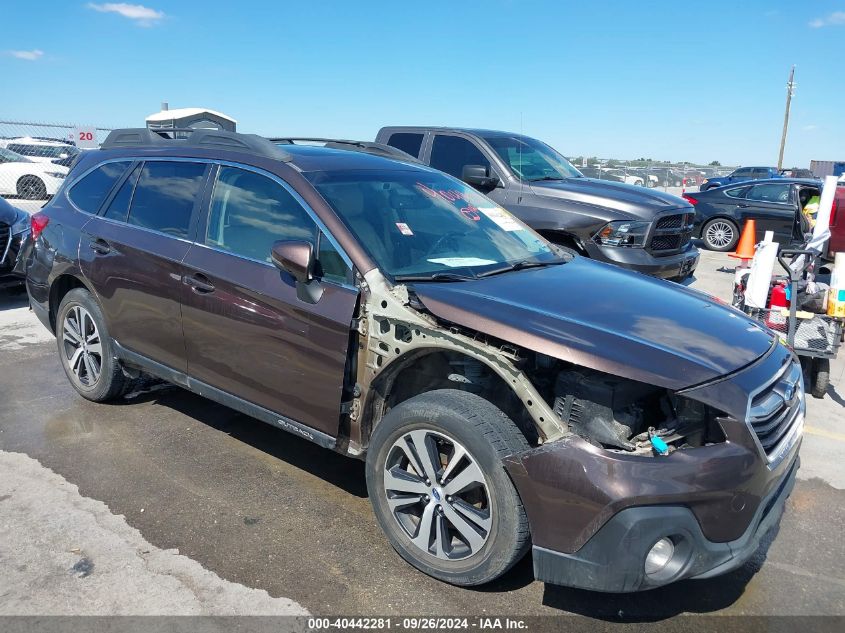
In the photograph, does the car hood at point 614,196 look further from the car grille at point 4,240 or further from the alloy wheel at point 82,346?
the car grille at point 4,240

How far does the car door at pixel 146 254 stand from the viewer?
412 centimetres

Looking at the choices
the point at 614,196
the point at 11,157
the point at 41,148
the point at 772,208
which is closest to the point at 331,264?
the point at 614,196

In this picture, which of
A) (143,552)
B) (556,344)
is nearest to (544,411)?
(556,344)

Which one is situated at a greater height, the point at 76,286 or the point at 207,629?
the point at 76,286

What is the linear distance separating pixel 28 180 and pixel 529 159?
14.9 meters

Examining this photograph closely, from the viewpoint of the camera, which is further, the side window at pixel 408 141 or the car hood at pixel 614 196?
the side window at pixel 408 141

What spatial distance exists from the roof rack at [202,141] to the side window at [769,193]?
12652 mm

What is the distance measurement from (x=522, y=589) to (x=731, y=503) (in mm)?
991

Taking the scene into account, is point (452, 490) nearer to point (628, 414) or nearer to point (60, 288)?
point (628, 414)

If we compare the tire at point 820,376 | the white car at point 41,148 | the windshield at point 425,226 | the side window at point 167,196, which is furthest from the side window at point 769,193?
the white car at point 41,148

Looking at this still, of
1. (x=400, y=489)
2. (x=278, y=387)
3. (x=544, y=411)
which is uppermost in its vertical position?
(x=544, y=411)

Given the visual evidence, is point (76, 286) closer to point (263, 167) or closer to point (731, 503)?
point (263, 167)

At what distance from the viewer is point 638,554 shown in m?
2.51

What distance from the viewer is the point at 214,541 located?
336cm
